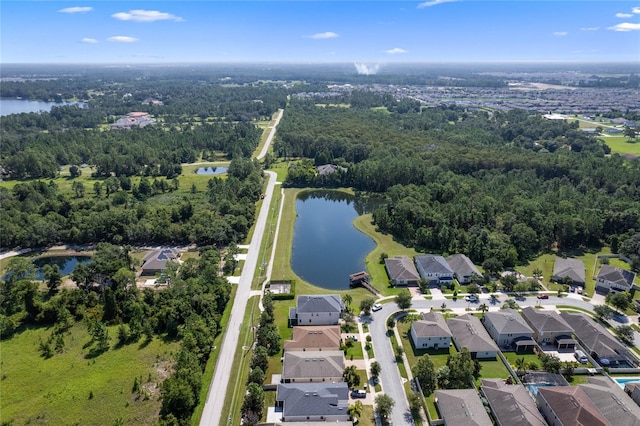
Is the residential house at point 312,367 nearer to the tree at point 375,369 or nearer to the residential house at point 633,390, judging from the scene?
the tree at point 375,369

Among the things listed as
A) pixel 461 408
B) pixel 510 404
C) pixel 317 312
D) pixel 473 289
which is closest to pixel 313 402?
pixel 461 408

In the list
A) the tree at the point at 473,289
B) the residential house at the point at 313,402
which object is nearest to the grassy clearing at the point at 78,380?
the residential house at the point at 313,402

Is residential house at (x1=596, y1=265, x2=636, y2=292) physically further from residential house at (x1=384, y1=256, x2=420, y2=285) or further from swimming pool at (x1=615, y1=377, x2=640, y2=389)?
residential house at (x1=384, y1=256, x2=420, y2=285)

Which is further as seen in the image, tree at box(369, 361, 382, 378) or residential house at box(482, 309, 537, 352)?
residential house at box(482, 309, 537, 352)

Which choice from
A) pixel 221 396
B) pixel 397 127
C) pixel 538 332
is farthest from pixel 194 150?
pixel 538 332

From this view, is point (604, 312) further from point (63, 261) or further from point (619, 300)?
point (63, 261)

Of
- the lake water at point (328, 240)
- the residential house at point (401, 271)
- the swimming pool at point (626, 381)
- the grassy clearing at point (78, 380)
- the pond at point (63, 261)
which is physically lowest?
the grassy clearing at point (78, 380)

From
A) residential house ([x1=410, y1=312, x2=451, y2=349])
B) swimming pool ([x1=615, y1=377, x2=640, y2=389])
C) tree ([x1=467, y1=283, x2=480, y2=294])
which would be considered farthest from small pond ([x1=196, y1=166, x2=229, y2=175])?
swimming pool ([x1=615, y1=377, x2=640, y2=389])
